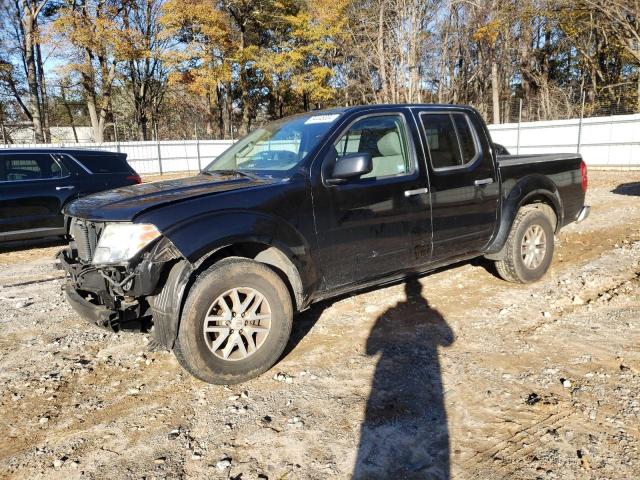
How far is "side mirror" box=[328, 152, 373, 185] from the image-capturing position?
3.48 m

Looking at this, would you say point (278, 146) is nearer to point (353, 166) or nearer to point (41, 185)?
point (353, 166)

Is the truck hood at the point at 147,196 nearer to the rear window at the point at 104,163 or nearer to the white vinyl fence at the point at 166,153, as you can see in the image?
the rear window at the point at 104,163

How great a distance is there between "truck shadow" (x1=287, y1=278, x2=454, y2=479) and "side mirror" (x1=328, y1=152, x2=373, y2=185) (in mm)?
1406

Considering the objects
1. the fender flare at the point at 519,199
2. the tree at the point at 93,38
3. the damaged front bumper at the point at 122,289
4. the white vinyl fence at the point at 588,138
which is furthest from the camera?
the tree at the point at 93,38

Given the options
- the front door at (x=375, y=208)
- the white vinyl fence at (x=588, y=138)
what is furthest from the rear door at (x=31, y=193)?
the white vinyl fence at (x=588, y=138)

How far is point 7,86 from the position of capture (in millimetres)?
32250

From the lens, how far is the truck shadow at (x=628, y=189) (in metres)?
12.0

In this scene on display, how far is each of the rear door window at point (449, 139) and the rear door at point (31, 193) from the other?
6437 mm

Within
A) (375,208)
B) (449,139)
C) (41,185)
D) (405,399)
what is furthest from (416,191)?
(41,185)

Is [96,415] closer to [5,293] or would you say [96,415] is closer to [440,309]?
[440,309]

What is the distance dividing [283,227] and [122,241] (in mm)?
1072

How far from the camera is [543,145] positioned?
2117 centimetres

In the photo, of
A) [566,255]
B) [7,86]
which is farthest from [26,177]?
[7,86]

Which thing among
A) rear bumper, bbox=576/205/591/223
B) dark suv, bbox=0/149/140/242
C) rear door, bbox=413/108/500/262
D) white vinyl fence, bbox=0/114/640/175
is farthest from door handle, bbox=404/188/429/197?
white vinyl fence, bbox=0/114/640/175
